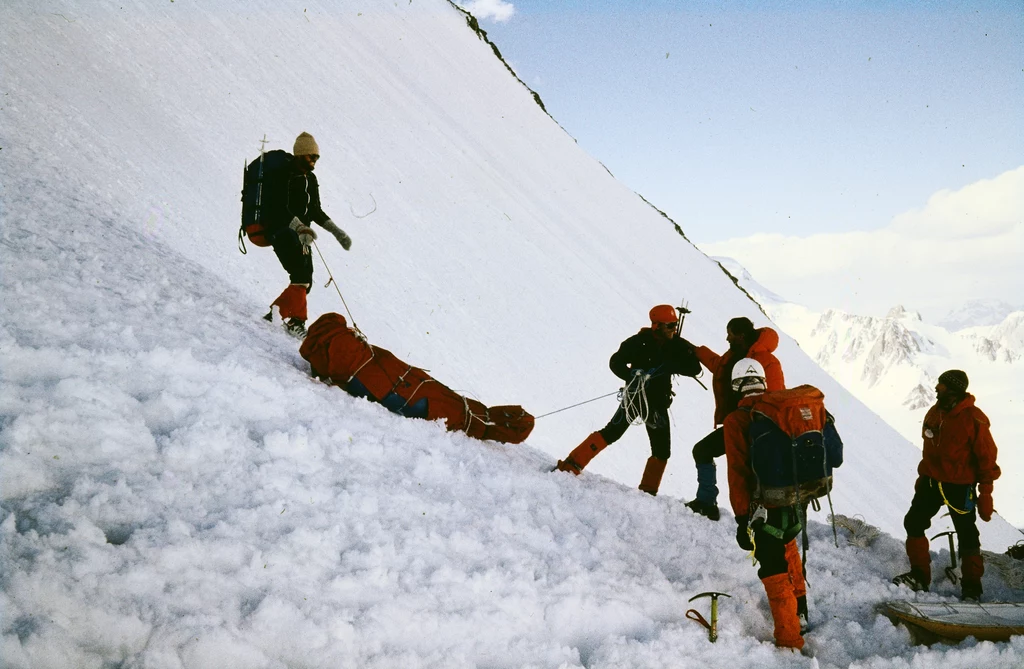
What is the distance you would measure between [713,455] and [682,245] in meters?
15.9

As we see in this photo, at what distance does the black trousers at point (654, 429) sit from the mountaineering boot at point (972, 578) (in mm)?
1951

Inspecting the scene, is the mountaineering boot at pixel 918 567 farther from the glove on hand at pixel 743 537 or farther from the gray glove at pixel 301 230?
the gray glove at pixel 301 230

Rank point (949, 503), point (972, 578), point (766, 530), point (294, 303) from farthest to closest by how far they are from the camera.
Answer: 1. point (294, 303)
2. point (949, 503)
3. point (972, 578)
4. point (766, 530)

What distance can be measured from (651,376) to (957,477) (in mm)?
2024

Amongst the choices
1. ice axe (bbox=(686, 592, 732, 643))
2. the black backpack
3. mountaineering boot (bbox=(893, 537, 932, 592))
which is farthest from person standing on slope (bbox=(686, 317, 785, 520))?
the black backpack

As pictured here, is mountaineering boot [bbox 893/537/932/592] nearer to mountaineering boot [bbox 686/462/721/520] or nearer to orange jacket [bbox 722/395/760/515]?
mountaineering boot [bbox 686/462/721/520]

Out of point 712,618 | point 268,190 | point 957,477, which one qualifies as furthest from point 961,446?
point 268,190

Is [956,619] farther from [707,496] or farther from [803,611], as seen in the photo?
[707,496]

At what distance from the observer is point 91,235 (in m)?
4.83

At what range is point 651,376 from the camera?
15.0 ft

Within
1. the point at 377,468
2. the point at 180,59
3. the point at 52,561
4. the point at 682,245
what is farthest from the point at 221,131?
the point at 682,245

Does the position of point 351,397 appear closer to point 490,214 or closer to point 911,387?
point 490,214

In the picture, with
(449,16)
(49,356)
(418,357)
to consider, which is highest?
(449,16)

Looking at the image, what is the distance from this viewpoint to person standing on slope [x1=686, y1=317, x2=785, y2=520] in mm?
3982
